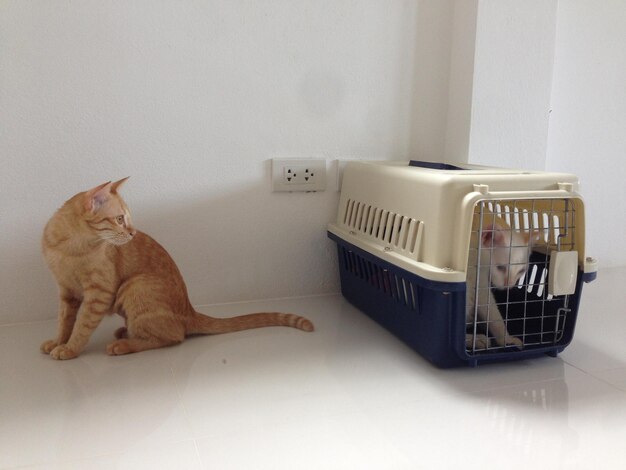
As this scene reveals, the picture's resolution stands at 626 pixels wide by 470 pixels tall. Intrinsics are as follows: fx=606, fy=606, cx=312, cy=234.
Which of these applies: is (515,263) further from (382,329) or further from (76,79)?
(76,79)

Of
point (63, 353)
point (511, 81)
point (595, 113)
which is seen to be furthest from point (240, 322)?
point (595, 113)

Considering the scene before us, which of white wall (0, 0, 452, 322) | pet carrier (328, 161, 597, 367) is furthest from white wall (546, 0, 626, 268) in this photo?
pet carrier (328, 161, 597, 367)

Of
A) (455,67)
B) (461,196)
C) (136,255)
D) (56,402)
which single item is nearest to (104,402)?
(56,402)

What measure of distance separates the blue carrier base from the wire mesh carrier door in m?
0.02

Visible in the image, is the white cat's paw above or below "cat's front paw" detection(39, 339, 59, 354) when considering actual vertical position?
above

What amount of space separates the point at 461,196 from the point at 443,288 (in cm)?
18

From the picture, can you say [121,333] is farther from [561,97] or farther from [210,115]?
[561,97]

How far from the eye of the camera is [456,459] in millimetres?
893

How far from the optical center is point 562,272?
1.20m

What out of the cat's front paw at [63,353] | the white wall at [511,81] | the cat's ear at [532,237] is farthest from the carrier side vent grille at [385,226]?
the cat's front paw at [63,353]

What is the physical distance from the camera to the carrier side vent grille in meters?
1.25

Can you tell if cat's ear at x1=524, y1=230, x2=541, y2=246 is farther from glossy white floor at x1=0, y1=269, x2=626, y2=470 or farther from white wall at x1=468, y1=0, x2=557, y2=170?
white wall at x1=468, y1=0, x2=557, y2=170

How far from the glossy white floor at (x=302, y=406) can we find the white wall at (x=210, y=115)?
28cm

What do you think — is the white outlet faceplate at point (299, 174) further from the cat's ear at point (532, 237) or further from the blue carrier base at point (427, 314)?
the cat's ear at point (532, 237)
